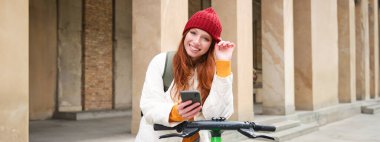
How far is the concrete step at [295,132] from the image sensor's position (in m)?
9.85

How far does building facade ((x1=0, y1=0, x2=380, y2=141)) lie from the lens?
7863 millimetres

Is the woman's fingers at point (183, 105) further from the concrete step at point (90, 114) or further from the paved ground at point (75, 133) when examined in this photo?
the concrete step at point (90, 114)

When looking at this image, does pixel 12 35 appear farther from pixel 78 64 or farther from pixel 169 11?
pixel 78 64

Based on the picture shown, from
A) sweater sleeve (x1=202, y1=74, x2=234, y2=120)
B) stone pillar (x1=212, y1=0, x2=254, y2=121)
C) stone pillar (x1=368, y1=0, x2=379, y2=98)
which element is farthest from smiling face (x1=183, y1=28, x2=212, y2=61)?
stone pillar (x1=368, y1=0, x2=379, y2=98)

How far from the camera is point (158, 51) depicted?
297 inches

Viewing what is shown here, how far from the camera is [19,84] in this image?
5543 mm

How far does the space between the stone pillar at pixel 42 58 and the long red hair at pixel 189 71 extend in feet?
33.4

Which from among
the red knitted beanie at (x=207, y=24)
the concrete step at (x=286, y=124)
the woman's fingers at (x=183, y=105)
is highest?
the red knitted beanie at (x=207, y=24)

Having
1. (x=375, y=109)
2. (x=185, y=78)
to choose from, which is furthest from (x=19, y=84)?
(x=375, y=109)

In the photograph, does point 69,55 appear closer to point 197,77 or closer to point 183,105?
point 197,77

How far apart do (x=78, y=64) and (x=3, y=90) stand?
7960 millimetres

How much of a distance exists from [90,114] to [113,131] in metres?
3.92

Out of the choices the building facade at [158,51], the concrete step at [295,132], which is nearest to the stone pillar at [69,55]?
the building facade at [158,51]

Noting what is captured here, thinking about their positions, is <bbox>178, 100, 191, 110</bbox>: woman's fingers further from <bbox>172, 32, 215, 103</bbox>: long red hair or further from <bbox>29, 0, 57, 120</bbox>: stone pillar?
<bbox>29, 0, 57, 120</bbox>: stone pillar
